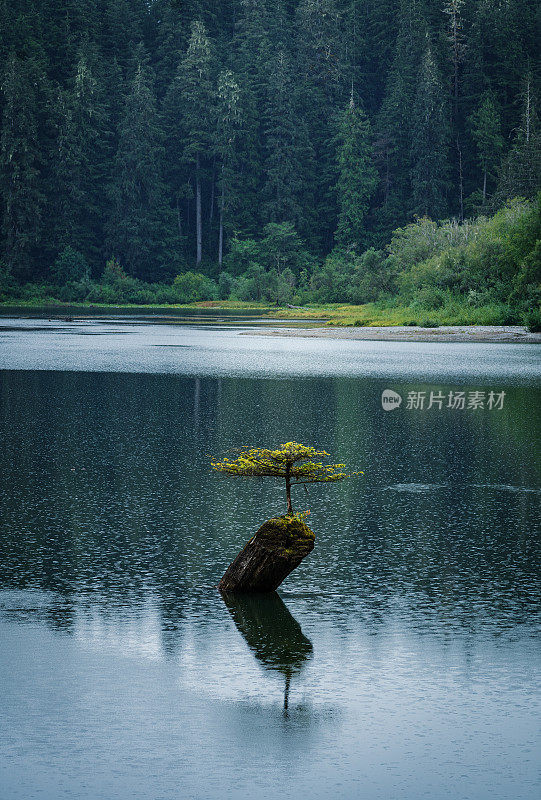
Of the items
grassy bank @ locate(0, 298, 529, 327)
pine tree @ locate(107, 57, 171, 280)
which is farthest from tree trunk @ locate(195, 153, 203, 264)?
grassy bank @ locate(0, 298, 529, 327)

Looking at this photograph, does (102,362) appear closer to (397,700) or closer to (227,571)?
(227,571)

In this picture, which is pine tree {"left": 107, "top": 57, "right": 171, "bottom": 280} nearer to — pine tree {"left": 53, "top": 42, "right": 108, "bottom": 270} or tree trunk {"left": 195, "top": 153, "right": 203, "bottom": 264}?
pine tree {"left": 53, "top": 42, "right": 108, "bottom": 270}

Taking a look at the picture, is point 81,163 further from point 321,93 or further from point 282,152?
point 321,93

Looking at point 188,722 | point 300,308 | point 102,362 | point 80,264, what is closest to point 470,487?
point 188,722

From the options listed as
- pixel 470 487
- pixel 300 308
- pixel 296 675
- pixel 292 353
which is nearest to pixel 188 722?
pixel 296 675

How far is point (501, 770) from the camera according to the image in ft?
16.8

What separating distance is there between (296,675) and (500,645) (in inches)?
54.4

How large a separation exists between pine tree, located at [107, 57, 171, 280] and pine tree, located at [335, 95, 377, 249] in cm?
1595

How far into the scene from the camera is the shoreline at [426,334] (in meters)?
50.6

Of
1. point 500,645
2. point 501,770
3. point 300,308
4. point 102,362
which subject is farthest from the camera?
point 300,308

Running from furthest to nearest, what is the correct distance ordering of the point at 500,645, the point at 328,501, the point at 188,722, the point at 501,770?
1. the point at 328,501
2. the point at 500,645
3. the point at 188,722
4. the point at 501,770

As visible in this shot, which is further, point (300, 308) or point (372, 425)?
point (300, 308)

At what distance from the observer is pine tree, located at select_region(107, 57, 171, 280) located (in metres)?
98.4

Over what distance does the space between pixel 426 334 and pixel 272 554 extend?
45.9 meters
